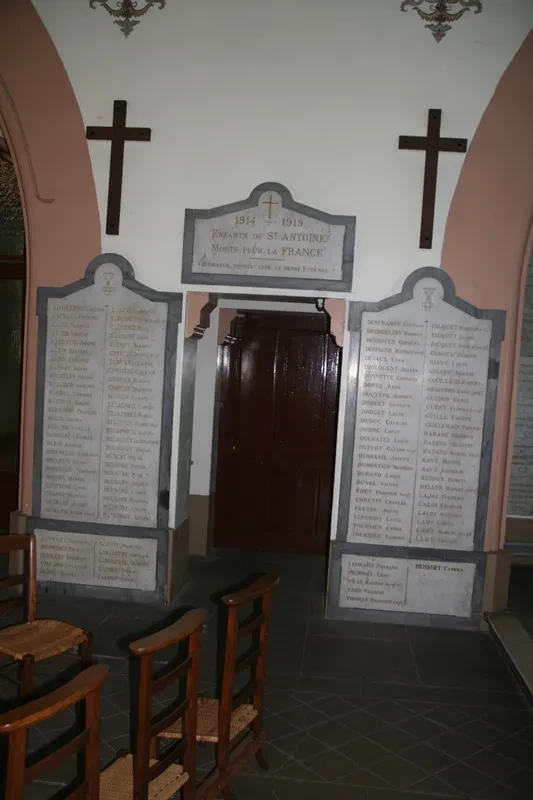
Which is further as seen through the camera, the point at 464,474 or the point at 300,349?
the point at 300,349

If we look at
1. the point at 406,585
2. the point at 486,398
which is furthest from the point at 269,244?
the point at 406,585

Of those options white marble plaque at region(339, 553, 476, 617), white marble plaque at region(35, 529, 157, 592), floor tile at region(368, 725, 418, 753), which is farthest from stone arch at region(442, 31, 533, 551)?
white marble plaque at region(35, 529, 157, 592)

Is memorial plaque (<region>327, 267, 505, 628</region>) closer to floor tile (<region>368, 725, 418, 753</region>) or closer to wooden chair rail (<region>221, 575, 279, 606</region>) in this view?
floor tile (<region>368, 725, 418, 753</region>)

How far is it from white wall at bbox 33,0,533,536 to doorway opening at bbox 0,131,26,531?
6.08 ft

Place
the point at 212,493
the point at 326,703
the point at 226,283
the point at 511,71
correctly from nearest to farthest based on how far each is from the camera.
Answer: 1. the point at 326,703
2. the point at 511,71
3. the point at 226,283
4. the point at 212,493

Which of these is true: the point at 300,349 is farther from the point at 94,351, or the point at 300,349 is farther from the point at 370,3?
the point at 370,3

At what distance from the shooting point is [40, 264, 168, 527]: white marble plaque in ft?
16.1

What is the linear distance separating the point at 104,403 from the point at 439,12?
375 centimetres

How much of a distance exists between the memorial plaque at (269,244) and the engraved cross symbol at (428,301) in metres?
0.56

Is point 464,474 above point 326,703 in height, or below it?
above

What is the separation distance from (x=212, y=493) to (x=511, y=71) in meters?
4.39

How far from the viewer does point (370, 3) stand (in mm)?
4609

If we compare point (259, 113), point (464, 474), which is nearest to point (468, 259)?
point (464, 474)

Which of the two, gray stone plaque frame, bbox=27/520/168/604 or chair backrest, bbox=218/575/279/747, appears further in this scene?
gray stone plaque frame, bbox=27/520/168/604
